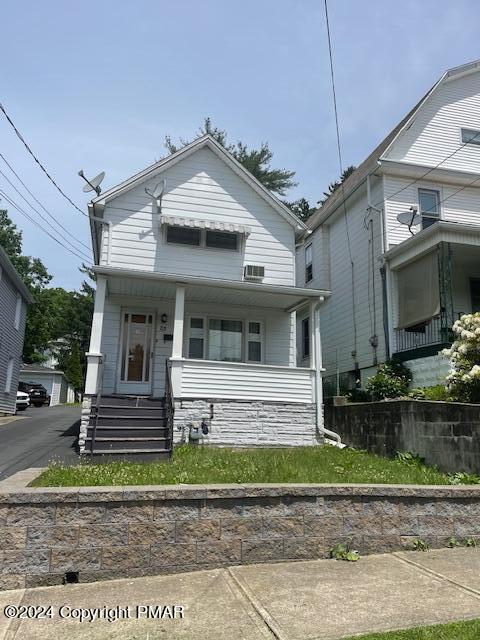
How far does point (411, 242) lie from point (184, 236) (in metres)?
5.81

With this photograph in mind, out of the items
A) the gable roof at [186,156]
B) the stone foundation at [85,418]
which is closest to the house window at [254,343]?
the gable roof at [186,156]

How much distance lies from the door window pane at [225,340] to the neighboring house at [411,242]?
4034 millimetres

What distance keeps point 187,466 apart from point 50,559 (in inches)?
109

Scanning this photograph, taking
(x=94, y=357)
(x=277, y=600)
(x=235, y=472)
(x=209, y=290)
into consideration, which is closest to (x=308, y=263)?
(x=209, y=290)

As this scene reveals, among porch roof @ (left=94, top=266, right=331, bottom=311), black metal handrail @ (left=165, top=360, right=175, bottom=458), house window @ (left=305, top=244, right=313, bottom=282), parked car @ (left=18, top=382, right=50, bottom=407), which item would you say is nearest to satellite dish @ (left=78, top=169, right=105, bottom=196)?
porch roof @ (left=94, top=266, right=331, bottom=311)

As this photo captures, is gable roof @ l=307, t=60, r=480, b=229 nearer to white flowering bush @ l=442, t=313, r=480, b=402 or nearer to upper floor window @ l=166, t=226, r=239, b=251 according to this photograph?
upper floor window @ l=166, t=226, r=239, b=251

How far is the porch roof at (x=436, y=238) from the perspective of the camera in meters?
11.7

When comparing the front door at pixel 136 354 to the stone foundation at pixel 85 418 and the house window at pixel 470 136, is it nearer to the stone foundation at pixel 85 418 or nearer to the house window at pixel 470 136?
the stone foundation at pixel 85 418

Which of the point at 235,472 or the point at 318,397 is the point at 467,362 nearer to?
the point at 318,397

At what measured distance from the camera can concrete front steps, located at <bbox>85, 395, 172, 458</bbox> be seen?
8.11 m

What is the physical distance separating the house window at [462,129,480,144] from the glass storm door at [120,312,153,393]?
11321 millimetres

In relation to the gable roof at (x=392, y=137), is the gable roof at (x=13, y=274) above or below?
below

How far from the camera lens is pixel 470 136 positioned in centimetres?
1572

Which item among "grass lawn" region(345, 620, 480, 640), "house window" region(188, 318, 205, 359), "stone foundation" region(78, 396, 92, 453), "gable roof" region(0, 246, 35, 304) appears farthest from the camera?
"gable roof" region(0, 246, 35, 304)
